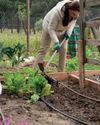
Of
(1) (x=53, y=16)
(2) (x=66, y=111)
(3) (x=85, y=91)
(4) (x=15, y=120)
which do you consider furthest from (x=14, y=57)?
(4) (x=15, y=120)

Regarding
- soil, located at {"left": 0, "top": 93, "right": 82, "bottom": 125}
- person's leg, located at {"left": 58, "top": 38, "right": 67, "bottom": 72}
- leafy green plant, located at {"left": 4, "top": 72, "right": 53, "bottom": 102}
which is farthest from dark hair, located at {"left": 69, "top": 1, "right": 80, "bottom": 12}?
soil, located at {"left": 0, "top": 93, "right": 82, "bottom": 125}

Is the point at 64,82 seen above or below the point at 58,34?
below

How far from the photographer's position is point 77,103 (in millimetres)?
5656

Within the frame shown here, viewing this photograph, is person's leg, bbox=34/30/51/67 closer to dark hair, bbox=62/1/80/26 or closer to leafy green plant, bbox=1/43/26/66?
dark hair, bbox=62/1/80/26

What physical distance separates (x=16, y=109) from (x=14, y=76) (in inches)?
50.8

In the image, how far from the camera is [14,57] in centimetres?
950

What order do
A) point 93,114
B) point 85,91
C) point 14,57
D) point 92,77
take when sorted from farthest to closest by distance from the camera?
point 14,57 → point 92,77 → point 85,91 → point 93,114

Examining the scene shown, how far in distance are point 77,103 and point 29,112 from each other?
1.01 m

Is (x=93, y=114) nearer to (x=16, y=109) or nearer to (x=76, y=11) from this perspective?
(x=16, y=109)

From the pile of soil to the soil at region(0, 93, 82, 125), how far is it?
222 millimetres

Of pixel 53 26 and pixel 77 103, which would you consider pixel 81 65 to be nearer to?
pixel 53 26

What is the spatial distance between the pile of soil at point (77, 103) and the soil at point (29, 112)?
8.7 inches

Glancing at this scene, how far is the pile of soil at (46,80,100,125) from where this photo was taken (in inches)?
190

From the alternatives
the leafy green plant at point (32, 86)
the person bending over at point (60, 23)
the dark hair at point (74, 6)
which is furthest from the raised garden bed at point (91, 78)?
the dark hair at point (74, 6)
